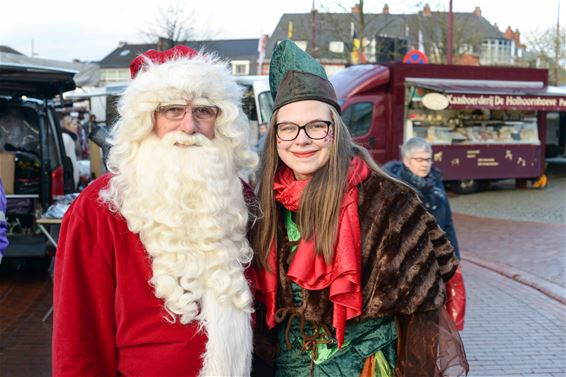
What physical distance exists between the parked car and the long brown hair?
16.5 feet

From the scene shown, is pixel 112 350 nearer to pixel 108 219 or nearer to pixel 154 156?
pixel 108 219

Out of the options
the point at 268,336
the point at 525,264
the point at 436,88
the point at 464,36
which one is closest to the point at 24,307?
the point at 268,336

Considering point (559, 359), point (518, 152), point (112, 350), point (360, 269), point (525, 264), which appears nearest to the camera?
point (112, 350)

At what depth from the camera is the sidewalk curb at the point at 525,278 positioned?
7266 millimetres

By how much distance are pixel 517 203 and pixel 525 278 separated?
696 centimetres

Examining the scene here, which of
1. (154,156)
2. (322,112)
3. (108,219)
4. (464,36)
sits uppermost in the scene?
(464,36)

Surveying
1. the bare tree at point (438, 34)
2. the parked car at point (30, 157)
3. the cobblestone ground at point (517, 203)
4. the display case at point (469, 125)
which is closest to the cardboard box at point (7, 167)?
the parked car at point (30, 157)

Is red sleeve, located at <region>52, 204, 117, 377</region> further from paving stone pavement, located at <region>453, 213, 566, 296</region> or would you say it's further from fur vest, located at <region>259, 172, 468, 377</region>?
paving stone pavement, located at <region>453, 213, 566, 296</region>

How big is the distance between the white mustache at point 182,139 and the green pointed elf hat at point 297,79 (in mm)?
370

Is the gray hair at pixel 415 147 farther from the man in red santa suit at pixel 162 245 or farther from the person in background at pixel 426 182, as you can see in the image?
the man in red santa suit at pixel 162 245

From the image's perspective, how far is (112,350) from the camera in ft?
6.98

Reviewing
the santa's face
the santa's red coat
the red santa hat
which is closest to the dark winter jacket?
the red santa hat

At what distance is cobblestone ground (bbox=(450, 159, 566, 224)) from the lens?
12898mm

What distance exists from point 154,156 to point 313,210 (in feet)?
1.94
